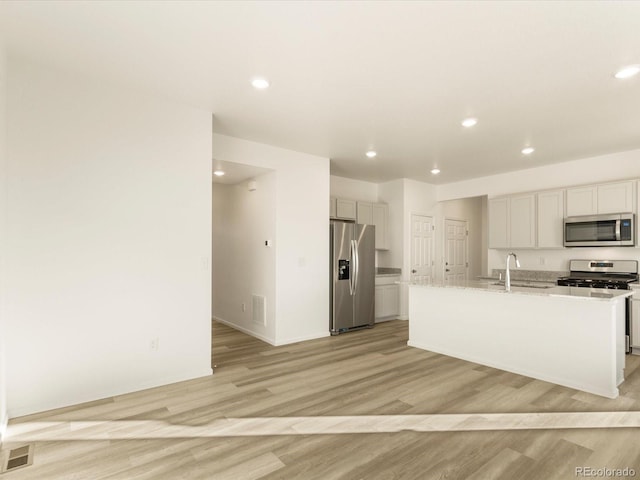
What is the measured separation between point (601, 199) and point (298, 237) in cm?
432

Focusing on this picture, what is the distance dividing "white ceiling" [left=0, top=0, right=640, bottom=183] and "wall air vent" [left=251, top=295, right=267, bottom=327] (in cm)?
233

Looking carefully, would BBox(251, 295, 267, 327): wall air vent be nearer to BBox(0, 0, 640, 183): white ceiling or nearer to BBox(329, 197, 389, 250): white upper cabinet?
BBox(329, 197, 389, 250): white upper cabinet

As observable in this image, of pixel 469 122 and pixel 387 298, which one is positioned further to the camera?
pixel 387 298

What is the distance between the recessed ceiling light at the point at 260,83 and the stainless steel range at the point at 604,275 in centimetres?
495

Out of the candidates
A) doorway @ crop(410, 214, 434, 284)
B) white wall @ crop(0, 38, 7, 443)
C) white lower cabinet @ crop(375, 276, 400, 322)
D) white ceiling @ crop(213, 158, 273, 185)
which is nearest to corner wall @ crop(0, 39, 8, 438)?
white wall @ crop(0, 38, 7, 443)

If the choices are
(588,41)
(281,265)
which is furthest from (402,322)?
(588,41)

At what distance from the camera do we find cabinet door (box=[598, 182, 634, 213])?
4691mm

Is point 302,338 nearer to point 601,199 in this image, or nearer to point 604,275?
point 604,275

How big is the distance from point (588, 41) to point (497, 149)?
2586mm

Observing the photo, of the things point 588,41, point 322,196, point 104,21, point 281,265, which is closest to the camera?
point 104,21

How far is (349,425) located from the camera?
2551mm

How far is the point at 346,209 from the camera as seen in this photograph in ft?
20.2

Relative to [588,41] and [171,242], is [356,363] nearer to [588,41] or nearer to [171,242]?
[171,242]

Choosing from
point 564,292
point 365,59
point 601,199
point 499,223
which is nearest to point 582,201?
point 601,199
